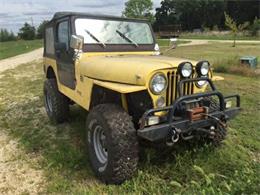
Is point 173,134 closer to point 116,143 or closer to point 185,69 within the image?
point 116,143

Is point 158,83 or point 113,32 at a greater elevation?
point 113,32

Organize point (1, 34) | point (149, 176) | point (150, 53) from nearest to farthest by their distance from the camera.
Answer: point (149, 176)
point (150, 53)
point (1, 34)

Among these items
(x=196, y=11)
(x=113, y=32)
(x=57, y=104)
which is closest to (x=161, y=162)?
(x=113, y=32)

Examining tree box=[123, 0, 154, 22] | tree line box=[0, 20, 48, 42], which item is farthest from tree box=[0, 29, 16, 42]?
tree box=[123, 0, 154, 22]

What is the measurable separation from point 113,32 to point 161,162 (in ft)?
7.01

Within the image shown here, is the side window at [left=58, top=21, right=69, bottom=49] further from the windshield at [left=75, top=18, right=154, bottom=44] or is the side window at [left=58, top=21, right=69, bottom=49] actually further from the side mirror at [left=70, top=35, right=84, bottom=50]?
the side mirror at [left=70, top=35, right=84, bottom=50]

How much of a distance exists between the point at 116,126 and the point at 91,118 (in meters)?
0.54

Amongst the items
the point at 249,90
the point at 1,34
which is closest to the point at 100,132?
the point at 249,90

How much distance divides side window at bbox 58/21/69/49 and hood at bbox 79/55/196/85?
3.11 ft

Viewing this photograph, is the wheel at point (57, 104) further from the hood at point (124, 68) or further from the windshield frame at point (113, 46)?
the hood at point (124, 68)

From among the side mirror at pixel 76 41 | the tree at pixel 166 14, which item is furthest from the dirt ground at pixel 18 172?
the tree at pixel 166 14

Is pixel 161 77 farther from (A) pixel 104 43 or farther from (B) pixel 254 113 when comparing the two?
(B) pixel 254 113

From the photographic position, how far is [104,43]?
211 inches

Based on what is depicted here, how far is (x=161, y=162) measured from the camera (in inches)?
181
